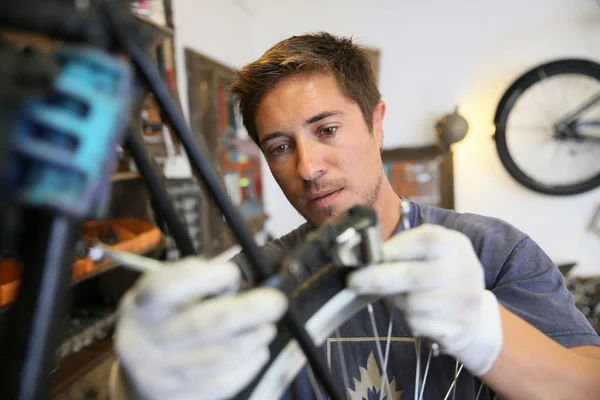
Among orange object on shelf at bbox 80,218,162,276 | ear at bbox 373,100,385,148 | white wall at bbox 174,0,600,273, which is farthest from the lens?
white wall at bbox 174,0,600,273

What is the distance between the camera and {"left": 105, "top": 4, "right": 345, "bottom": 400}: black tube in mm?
263

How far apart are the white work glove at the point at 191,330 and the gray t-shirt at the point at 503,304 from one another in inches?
12.7

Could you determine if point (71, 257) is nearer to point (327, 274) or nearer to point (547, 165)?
point (327, 274)

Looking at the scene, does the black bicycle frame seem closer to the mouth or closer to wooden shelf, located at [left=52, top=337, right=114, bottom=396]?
the mouth

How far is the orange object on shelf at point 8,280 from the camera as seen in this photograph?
806 millimetres

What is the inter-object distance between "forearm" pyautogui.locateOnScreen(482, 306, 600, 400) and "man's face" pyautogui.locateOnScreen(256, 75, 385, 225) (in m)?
0.39

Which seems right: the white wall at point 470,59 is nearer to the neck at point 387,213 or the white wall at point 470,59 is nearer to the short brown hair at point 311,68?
the short brown hair at point 311,68

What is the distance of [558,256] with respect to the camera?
234 centimetres

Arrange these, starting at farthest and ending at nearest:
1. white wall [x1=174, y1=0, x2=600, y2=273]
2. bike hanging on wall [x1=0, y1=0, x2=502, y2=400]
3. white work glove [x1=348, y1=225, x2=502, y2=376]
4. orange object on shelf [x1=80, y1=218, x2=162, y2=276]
→ white wall [x1=174, y1=0, x2=600, y2=273] → orange object on shelf [x1=80, y1=218, x2=162, y2=276] → white work glove [x1=348, y1=225, x2=502, y2=376] → bike hanging on wall [x1=0, y1=0, x2=502, y2=400]

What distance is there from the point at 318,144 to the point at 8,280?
2.41 feet

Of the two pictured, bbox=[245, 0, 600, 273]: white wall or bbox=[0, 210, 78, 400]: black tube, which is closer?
bbox=[0, 210, 78, 400]: black tube

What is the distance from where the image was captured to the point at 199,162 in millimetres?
297

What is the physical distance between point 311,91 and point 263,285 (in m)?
0.58

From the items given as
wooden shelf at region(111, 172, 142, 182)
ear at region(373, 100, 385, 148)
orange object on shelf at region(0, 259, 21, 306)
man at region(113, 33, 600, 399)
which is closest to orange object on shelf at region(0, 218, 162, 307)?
orange object on shelf at region(0, 259, 21, 306)
